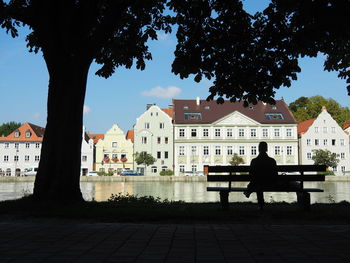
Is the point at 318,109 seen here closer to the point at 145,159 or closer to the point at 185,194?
the point at 145,159

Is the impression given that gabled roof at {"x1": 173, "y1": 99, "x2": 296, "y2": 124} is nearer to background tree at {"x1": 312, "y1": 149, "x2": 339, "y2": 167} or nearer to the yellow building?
background tree at {"x1": 312, "y1": 149, "x2": 339, "y2": 167}

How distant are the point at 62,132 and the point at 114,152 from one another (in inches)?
2731

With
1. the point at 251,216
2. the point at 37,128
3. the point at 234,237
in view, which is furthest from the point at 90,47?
the point at 37,128

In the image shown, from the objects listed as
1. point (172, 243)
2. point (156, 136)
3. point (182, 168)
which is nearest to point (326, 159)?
point (182, 168)

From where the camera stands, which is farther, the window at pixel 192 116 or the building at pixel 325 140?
the window at pixel 192 116

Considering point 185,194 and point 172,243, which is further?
point 185,194

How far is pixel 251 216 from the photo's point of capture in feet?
25.5

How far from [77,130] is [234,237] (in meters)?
5.51

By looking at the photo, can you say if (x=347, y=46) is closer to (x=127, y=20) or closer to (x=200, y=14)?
(x=200, y=14)

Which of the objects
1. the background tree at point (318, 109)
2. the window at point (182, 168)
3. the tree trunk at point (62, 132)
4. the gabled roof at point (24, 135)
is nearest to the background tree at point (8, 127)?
the gabled roof at point (24, 135)

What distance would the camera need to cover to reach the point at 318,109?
275 feet

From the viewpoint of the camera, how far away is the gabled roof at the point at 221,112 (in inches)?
3009

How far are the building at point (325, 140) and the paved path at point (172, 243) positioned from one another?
72.7 m

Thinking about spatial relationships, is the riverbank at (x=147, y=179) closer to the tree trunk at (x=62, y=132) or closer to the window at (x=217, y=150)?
the window at (x=217, y=150)
